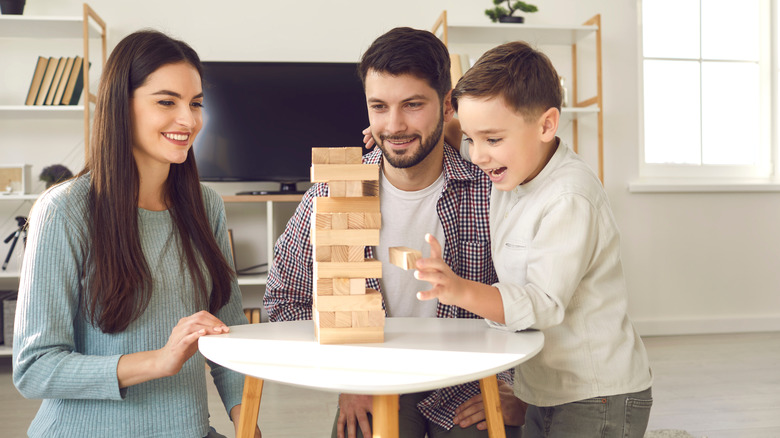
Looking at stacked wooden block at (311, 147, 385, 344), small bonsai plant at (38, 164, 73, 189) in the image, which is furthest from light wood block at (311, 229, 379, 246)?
small bonsai plant at (38, 164, 73, 189)

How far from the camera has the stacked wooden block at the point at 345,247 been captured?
1014 millimetres

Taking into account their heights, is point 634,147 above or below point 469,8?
below

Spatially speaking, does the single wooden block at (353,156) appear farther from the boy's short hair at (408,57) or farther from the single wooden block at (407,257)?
the boy's short hair at (408,57)

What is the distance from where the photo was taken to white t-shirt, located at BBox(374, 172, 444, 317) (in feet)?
4.81

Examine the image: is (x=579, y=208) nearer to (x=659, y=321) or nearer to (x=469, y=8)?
(x=469, y=8)

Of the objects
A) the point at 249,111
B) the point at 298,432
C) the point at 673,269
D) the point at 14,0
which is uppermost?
the point at 14,0

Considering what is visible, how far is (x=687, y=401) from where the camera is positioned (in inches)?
102

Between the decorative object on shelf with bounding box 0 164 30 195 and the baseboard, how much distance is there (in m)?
3.34

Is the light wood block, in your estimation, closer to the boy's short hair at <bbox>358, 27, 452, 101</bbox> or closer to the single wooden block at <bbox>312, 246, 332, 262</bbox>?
the single wooden block at <bbox>312, 246, 332, 262</bbox>

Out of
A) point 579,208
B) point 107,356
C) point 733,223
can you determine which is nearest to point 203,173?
point 107,356

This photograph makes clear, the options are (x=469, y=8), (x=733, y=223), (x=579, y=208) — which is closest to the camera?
(x=579, y=208)

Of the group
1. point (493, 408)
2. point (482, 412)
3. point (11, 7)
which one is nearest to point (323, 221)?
point (493, 408)

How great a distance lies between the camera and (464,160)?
5.05 ft

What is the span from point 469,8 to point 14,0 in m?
2.31
